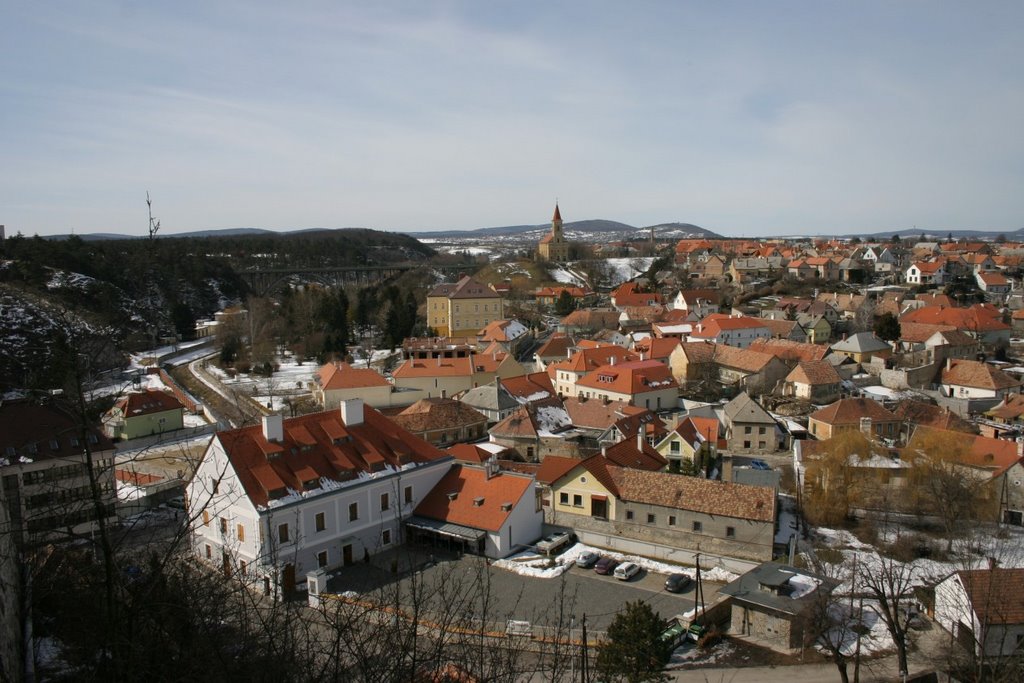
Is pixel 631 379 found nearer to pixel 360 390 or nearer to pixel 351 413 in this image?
pixel 360 390

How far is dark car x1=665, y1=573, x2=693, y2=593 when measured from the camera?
17.5 metres

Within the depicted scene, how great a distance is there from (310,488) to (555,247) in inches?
3296

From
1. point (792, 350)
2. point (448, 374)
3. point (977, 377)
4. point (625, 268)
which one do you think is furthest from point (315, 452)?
point (625, 268)

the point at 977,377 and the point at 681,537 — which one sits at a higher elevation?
the point at 977,377

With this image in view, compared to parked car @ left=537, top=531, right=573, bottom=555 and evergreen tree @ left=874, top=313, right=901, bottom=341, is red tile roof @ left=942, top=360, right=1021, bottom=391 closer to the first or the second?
evergreen tree @ left=874, top=313, right=901, bottom=341

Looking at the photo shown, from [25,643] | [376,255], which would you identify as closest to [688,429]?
[25,643]

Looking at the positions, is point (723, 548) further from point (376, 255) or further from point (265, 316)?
point (376, 255)

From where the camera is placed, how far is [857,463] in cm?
2278

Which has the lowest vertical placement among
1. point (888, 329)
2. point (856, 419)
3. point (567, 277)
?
point (856, 419)

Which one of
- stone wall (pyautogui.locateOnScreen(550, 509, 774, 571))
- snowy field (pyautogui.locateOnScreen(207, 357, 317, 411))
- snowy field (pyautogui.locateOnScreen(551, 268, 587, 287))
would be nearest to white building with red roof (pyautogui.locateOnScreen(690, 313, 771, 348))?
snowy field (pyautogui.locateOnScreen(207, 357, 317, 411))

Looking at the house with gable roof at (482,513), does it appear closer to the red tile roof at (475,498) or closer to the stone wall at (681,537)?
the red tile roof at (475,498)

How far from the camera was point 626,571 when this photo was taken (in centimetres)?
1819

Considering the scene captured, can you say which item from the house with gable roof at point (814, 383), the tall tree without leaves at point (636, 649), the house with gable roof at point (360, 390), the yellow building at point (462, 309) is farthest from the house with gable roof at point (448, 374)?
the tall tree without leaves at point (636, 649)

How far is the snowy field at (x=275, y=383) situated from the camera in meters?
42.0
